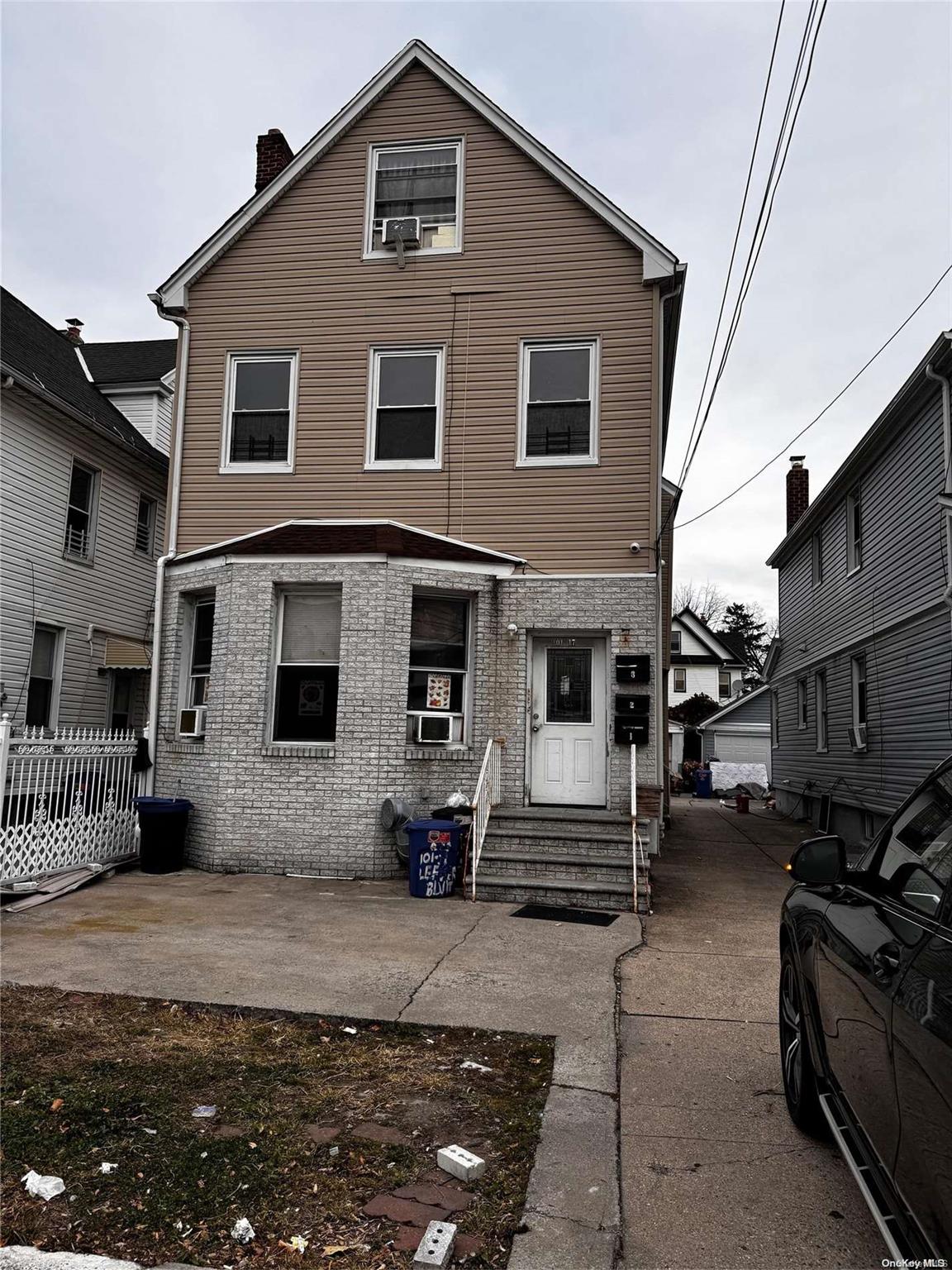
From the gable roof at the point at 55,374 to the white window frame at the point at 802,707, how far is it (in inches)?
571

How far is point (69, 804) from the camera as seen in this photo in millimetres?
10227

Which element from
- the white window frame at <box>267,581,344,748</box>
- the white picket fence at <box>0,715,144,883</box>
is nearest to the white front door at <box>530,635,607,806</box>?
the white window frame at <box>267,581,344,748</box>

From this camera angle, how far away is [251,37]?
7633 mm

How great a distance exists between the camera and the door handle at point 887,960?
242cm

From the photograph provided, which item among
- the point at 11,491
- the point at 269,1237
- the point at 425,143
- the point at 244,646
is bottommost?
the point at 269,1237

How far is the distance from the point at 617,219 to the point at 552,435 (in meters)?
2.91

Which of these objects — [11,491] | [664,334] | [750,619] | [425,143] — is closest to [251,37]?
[425,143]

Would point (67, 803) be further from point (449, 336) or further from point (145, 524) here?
point (145, 524)

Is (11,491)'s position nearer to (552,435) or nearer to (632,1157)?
(552,435)

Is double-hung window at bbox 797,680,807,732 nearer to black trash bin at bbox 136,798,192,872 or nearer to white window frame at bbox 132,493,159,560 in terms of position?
white window frame at bbox 132,493,159,560

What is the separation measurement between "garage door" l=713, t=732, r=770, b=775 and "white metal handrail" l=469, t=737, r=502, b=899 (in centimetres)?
2972

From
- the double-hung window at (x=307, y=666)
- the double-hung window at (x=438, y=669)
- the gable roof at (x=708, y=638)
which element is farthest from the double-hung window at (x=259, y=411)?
the gable roof at (x=708, y=638)

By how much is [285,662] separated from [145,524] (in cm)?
775

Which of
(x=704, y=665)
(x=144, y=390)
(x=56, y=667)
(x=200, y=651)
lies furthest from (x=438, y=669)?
(x=704, y=665)
